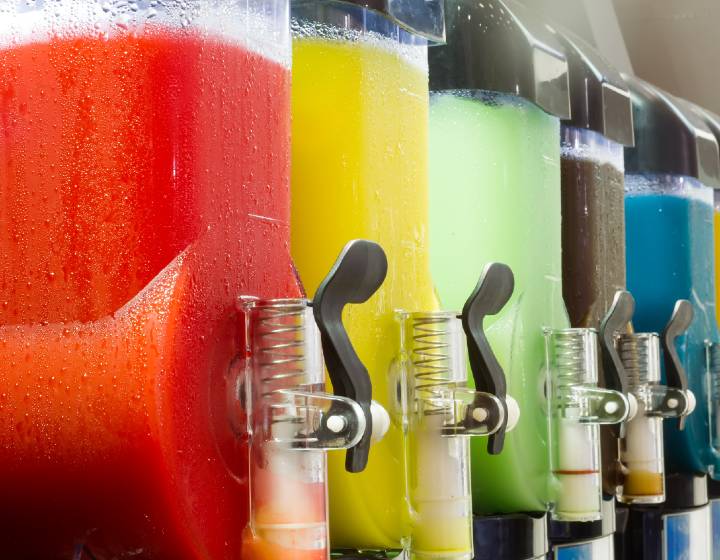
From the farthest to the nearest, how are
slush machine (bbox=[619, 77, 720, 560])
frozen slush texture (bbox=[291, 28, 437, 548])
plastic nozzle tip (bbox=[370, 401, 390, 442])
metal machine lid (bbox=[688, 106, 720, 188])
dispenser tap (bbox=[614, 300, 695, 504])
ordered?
metal machine lid (bbox=[688, 106, 720, 188]) → slush machine (bbox=[619, 77, 720, 560]) → dispenser tap (bbox=[614, 300, 695, 504]) → frozen slush texture (bbox=[291, 28, 437, 548]) → plastic nozzle tip (bbox=[370, 401, 390, 442])

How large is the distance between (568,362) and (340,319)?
0.52m

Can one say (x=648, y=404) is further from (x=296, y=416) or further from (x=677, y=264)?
(x=296, y=416)

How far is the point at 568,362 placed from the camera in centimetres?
127

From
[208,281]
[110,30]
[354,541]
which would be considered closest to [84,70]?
[110,30]

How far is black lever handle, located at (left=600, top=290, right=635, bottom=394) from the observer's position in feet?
4.20

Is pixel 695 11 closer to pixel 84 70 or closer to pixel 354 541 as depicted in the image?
pixel 354 541

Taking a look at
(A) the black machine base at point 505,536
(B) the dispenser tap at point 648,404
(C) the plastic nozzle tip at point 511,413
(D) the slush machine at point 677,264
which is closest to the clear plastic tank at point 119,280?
(C) the plastic nozzle tip at point 511,413

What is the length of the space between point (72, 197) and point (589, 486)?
719 millimetres

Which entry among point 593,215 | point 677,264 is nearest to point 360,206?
point 593,215

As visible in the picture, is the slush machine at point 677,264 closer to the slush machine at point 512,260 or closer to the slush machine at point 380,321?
the slush machine at point 512,260

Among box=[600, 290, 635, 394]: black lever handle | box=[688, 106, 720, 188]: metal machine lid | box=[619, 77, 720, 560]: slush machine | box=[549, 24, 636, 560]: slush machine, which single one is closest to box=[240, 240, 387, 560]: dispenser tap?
box=[600, 290, 635, 394]: black lever handle

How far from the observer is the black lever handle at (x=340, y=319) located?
79 cm

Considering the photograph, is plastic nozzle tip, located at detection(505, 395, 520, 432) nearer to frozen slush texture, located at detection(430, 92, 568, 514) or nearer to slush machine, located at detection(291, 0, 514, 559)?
slush machine, located at detection(291, 0, 514, 559)

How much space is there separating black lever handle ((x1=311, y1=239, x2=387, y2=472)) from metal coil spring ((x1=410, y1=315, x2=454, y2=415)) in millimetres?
184
